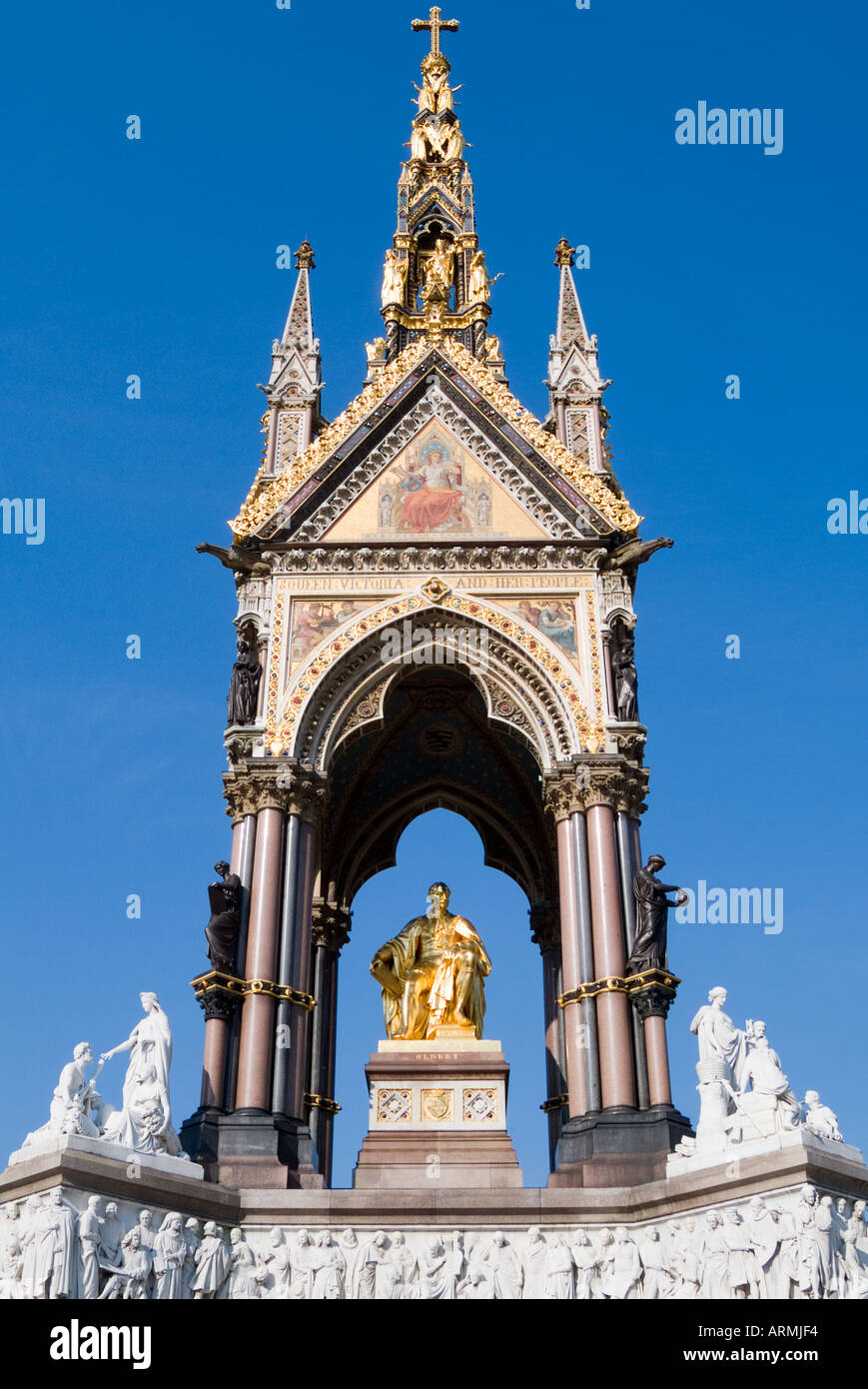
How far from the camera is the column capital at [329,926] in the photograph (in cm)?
2866

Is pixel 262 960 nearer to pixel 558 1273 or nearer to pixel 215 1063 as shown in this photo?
pixel 215 1063

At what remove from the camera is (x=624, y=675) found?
25141mm

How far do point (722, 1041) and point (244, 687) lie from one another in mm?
9370

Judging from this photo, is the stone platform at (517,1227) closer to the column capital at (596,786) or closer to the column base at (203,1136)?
the column base at (203,1136)

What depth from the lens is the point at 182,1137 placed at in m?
21.7

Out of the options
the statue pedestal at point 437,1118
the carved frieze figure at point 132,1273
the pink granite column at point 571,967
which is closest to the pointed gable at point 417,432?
the pink granite column at point 571,967

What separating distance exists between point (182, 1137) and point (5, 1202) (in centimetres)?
326

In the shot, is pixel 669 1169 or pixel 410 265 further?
pixel 410 265

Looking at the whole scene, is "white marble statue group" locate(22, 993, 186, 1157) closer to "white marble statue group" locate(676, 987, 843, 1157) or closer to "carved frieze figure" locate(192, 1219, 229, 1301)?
"carved frieze figure" locate(192, 1219, 229, 1301)

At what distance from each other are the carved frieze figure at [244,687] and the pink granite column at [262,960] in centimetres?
170

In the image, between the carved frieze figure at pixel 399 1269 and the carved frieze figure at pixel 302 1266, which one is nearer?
the carved frieze figure at pixel 399 1269

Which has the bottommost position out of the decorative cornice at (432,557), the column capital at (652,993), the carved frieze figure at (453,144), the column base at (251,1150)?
the column base at (251,1150)
